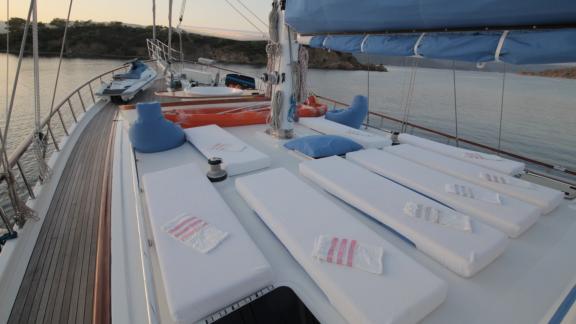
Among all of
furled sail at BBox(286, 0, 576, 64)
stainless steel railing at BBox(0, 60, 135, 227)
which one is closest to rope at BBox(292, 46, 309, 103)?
furled sail at BBox(286, 0, 576, 64)

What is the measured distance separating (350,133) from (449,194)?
166 centimetres

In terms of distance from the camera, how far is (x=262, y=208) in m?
1.68

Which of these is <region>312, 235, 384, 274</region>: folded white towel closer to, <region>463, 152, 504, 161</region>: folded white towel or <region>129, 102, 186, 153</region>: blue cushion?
<region>463, 152, 504, 161</region>: folded white towel

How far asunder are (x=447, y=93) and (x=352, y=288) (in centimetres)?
2042

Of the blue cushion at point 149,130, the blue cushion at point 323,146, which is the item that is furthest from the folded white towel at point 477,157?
the blue cushion at point 149,130

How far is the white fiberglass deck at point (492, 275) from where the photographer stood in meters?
1.19

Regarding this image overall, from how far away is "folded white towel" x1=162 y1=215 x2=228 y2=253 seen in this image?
1.31m

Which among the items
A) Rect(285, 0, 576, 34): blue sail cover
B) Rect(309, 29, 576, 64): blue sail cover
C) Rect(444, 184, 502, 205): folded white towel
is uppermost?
Rect(285, 0, 576, 34): blue sail cover

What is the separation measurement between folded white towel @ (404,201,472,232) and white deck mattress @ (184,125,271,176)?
1.30 m

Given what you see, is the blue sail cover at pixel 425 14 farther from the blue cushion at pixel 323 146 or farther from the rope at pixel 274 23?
the blue cushion at pixel 323 146

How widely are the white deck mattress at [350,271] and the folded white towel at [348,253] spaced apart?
0.03 meters

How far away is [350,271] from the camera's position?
3.86 feet

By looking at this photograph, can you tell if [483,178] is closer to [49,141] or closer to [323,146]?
[323,146]

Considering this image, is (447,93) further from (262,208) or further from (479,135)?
(262,208)
